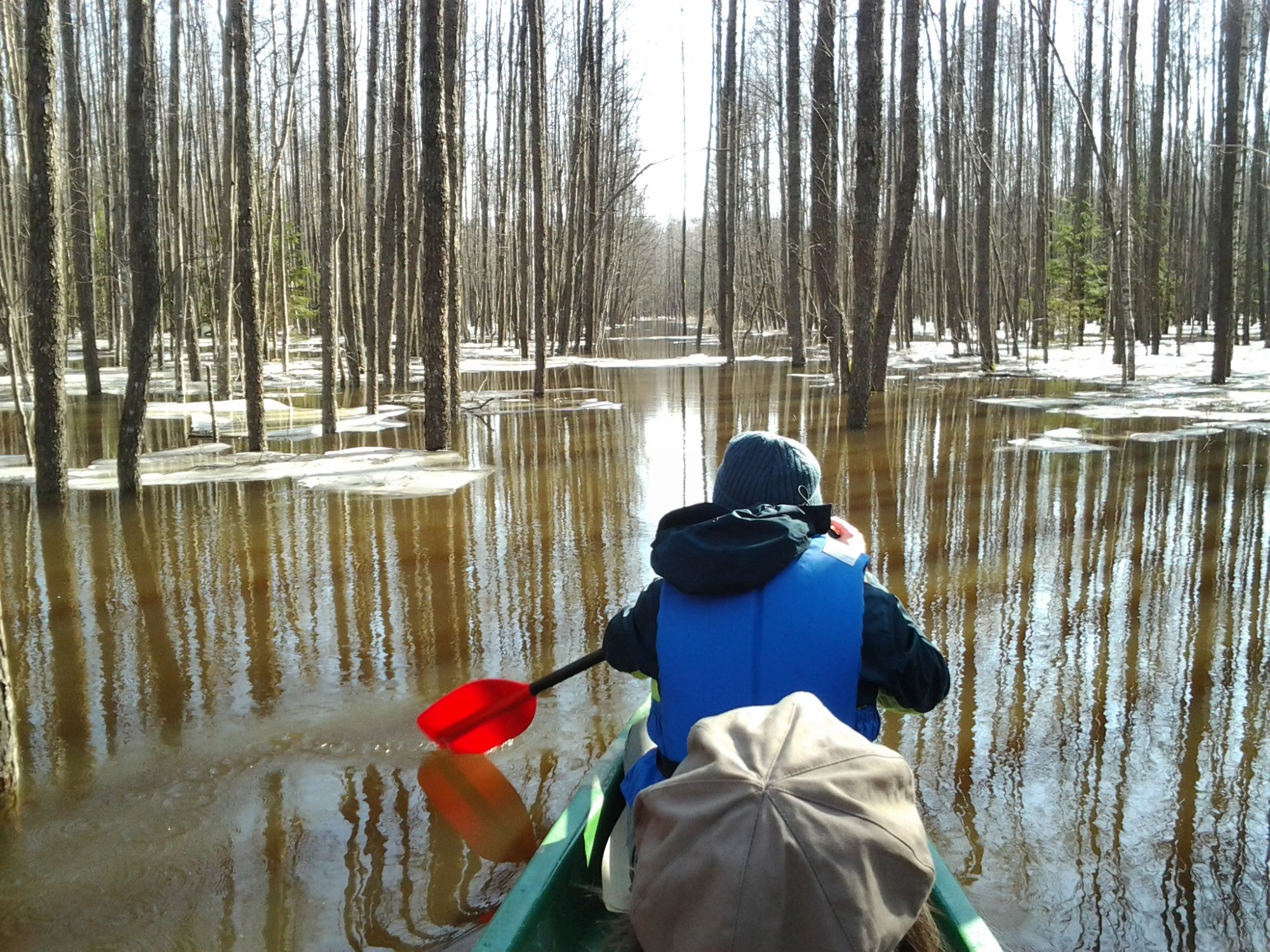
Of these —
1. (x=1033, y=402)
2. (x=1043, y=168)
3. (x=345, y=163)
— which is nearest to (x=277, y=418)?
(x=345, y=163)

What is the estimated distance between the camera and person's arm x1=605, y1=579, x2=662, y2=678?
2.42 m

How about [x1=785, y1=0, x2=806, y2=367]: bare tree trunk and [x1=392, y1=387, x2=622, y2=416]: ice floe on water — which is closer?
[x1=392, y1=387, x2=622, y2=416]: ice floe on water

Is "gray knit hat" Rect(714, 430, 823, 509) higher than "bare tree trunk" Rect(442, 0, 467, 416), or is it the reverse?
"bare tree trunk" Rect(442, 0, 467, 416)

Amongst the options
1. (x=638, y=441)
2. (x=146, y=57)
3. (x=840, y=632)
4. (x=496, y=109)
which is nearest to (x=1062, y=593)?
(x=840, y=632)

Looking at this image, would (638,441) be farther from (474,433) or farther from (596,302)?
(596,302)

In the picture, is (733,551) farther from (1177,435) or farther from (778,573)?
(1177,435)

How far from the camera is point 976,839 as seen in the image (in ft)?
10.8

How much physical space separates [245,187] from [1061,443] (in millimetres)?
9157

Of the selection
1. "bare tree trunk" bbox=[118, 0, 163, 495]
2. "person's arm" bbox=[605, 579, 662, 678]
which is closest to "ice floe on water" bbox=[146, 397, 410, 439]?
"bare tree trunk" bbox=[118, 0, 163, 495]

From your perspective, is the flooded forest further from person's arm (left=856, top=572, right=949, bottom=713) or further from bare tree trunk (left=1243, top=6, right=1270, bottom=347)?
bare tree trunk (left=1243, top=6, right=1270, bottom=347)

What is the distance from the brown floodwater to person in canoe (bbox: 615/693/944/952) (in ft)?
5.50

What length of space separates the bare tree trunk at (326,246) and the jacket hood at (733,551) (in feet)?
35.1

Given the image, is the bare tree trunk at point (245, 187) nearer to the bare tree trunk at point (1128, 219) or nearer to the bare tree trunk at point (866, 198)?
the bare tree trunk at point (866, 198)

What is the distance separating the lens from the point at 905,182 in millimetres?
13828
